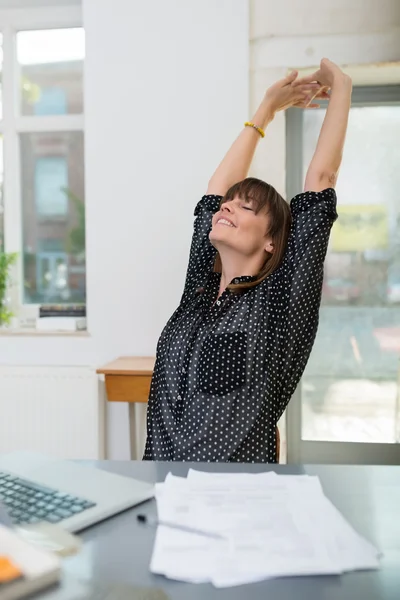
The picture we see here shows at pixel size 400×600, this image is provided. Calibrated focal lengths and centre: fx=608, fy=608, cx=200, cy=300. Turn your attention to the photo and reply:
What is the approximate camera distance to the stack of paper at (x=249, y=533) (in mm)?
572

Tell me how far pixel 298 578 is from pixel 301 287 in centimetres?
102

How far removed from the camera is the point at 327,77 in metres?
1.86

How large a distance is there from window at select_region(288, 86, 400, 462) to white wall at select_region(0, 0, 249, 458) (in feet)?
1.90

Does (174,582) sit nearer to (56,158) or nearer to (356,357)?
(356,357)

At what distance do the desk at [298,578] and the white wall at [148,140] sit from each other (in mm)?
2231

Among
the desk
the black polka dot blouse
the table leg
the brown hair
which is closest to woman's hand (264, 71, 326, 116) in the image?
the brown hair

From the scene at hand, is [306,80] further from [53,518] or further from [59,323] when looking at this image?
[59,323]

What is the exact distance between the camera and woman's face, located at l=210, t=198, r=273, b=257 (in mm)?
1664

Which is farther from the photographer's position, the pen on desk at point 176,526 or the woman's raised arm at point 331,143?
the woman's raised arm at point 331,143

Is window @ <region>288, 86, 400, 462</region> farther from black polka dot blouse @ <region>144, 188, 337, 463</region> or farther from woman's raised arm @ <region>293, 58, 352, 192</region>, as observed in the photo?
black polka dot blouse @ <region>144, 188, 337, 463</region>

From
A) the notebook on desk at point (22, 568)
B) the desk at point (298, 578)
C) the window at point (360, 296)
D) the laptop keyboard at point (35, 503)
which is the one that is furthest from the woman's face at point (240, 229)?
the window at point (360, 296)

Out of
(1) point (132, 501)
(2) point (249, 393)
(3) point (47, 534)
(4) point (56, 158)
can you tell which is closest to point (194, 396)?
(2) point (249, 393)

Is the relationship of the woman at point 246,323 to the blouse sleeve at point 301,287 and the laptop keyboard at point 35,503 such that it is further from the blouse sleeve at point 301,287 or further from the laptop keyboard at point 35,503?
the laptop keyboard at point 35,503

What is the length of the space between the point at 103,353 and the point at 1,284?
2.40 ft
